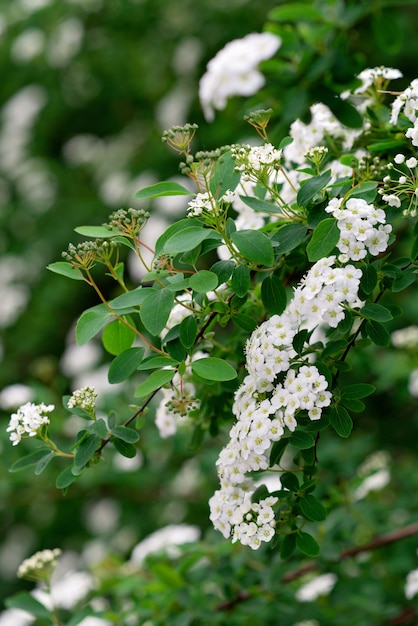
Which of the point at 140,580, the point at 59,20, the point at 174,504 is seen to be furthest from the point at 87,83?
the point at 140,580

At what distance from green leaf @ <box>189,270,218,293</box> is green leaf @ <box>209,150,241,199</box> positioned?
115mm

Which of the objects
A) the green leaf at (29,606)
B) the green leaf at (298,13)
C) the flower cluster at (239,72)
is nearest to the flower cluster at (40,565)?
the green leaf at (29,606)

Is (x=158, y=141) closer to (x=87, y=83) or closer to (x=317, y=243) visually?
(x=87, y=83)

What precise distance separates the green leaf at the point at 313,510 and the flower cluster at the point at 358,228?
361 mm

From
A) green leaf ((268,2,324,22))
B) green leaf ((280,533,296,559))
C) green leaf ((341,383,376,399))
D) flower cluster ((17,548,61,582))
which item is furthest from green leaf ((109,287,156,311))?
green leaf ((268,2,324,22))

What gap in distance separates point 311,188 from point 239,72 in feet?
2.85

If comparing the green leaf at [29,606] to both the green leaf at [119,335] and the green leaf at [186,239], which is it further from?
the green leaf at [186,239]

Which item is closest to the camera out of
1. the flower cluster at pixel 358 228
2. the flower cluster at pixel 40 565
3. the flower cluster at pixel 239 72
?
the flower cluster at pixel 358 228

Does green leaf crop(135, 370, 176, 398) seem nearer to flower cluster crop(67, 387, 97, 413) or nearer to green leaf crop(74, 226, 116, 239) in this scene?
flower cluster crop(67, 387, 97, 413)

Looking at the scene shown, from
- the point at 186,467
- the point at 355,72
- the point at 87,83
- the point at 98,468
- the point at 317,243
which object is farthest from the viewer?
the point at 87,83

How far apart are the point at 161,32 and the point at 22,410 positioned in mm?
3338

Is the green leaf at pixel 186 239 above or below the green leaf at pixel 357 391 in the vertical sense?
above

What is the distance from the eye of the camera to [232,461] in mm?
1131

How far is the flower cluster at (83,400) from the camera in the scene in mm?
1205
